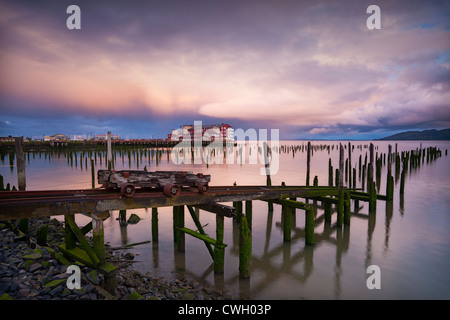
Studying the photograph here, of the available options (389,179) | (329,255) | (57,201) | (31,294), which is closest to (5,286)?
(31,294)

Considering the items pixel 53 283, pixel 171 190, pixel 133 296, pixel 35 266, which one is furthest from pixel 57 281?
pixel 171 190

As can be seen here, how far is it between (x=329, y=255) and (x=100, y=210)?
8.20 meters

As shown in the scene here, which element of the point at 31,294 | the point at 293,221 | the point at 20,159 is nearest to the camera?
the point at 31,294

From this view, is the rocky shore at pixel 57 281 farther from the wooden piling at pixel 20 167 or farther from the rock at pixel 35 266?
the wooden piling at pixel 20 167

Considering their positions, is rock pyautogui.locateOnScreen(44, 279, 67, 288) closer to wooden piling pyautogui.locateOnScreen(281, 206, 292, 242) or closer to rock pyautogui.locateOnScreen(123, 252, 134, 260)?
rock pyautogui.locateOnScreen(123, 252, 134, 260)

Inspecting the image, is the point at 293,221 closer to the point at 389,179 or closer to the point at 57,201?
the point at 389,179

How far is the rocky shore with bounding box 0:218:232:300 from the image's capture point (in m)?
5.18

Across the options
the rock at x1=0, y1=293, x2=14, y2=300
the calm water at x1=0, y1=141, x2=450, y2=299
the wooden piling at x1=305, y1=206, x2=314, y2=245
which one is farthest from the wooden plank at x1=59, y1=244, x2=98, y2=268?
the wooden piling at x1=305, y1=206, x2=314, y2=245

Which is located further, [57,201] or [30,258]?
[30,258]

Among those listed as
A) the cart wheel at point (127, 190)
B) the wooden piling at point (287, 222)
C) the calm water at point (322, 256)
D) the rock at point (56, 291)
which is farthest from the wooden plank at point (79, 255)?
the wooden piling at point (287, 222)

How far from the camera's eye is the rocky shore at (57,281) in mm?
5180

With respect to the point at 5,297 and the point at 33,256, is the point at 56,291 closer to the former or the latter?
the point at 5,297

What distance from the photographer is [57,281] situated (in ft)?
17.7
